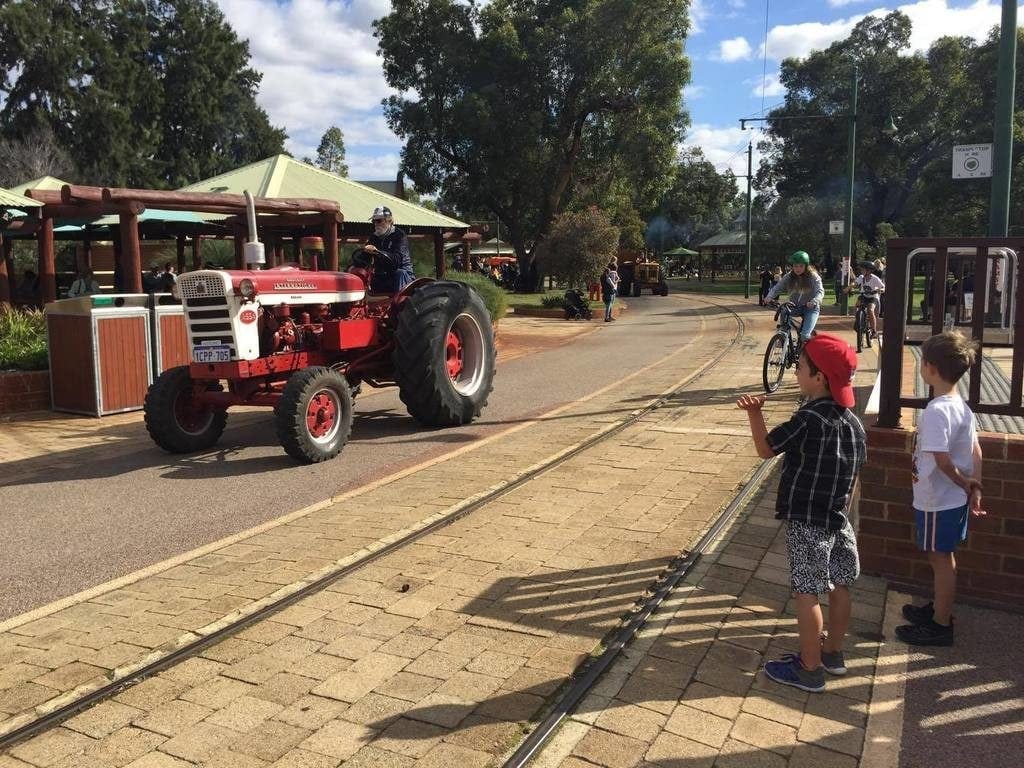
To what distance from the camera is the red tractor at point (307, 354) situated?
7414mm

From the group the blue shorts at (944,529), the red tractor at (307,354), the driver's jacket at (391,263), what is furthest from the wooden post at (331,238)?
the blue shorts at (944,529)

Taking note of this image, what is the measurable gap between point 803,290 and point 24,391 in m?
9.47

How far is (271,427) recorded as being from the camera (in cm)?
941

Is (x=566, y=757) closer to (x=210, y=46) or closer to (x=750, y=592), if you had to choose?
(x=750, y=592)

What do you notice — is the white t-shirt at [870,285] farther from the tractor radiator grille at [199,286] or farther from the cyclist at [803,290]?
the tractor radiator grille at [199,286]

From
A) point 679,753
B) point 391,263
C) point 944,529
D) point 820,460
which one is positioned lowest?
point 679,753

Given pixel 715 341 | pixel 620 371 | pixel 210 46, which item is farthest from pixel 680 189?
pixel 620 371

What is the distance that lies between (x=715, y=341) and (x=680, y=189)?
6767 cm

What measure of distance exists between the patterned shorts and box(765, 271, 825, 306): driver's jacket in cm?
758

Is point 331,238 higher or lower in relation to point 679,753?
higher

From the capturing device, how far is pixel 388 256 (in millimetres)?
9117

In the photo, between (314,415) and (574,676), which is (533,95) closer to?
(314,415)

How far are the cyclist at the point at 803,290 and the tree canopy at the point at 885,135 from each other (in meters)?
36.8

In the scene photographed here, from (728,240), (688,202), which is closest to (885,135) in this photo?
(728,240)
